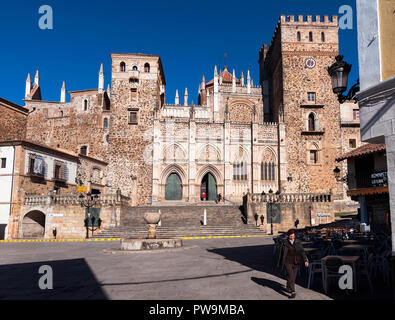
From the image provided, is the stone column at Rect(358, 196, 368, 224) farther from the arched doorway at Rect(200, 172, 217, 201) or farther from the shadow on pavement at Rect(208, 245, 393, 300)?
the arched doorway at Rect(200, 172, 217, 201)

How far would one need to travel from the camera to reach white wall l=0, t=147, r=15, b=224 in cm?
2811

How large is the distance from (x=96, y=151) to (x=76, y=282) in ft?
118

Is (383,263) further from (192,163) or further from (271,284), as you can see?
(192,163)

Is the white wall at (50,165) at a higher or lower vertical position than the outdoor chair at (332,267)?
higher

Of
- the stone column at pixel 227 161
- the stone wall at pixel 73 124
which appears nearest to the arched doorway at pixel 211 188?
the stone column at pixel 227 161

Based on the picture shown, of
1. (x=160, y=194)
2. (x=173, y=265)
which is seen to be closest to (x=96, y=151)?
(x=160, y=194)

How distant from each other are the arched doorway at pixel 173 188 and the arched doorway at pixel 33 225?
1214 cm

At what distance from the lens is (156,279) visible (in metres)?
8.23

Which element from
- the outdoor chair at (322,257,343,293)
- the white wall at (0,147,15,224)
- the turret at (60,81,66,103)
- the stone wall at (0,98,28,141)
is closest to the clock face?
the white wall at (0,147,15,224)

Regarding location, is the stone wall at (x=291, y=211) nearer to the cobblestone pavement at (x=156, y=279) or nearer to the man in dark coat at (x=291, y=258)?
the cobblestone pavement at (x=156, y=279)

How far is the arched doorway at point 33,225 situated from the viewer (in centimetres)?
2834

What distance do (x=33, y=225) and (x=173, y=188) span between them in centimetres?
1360

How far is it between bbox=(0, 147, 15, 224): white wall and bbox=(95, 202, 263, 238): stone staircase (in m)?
10.1
